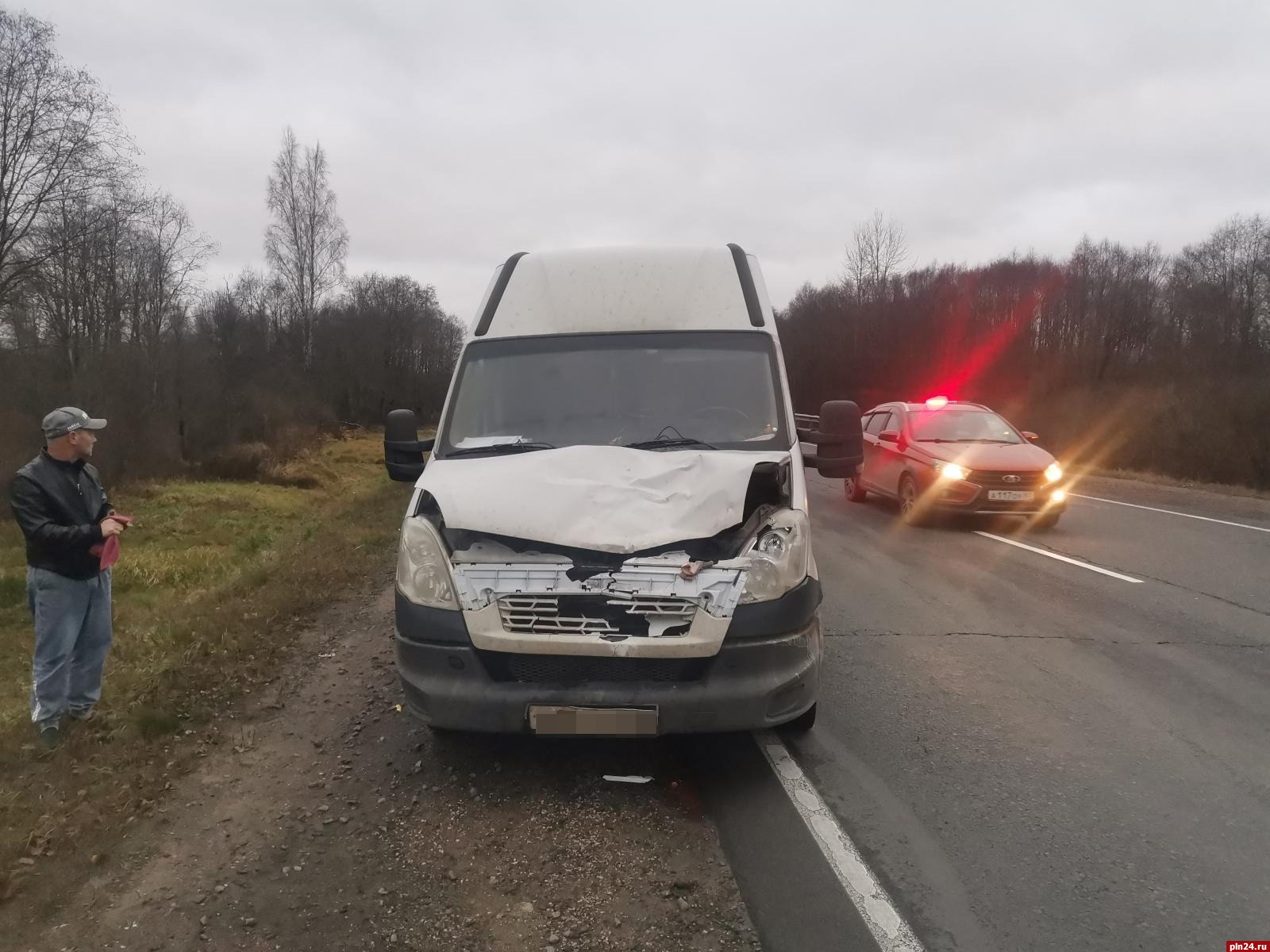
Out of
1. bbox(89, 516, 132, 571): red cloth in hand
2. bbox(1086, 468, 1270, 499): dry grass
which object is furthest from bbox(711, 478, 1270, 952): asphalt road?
bbox(1086, 468, 1270, 499): dry grass

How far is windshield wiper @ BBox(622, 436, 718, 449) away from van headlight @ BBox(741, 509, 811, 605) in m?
0.75

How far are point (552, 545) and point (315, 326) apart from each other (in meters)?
49.0

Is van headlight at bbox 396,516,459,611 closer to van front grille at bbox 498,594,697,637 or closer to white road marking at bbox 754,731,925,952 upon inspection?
van front grille at bbox 498,594,697,637

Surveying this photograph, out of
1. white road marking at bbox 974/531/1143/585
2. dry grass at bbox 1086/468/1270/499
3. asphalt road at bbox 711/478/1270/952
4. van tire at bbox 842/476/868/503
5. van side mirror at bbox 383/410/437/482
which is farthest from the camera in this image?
dry grass at bbox 1086/468/1270/499

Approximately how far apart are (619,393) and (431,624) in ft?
6.00

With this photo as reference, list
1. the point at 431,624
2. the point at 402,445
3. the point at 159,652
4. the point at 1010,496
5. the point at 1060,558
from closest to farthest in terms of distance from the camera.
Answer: the point at 431,624
the point at 402,445
the point at 159,652
the point at 1060,558
the point at 1010,496

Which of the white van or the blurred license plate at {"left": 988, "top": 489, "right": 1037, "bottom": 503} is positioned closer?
the white van

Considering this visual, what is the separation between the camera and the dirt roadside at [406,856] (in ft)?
8.75

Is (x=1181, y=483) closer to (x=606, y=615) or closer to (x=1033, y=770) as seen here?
(x=1033, y=770)

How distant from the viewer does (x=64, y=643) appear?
430cm

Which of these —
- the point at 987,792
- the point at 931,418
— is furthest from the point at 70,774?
the point at 931,418

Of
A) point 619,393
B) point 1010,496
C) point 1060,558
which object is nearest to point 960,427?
point 1010,496

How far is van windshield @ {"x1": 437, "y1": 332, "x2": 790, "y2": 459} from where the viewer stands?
443cm

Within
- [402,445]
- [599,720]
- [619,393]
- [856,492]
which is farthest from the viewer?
[856,492]
